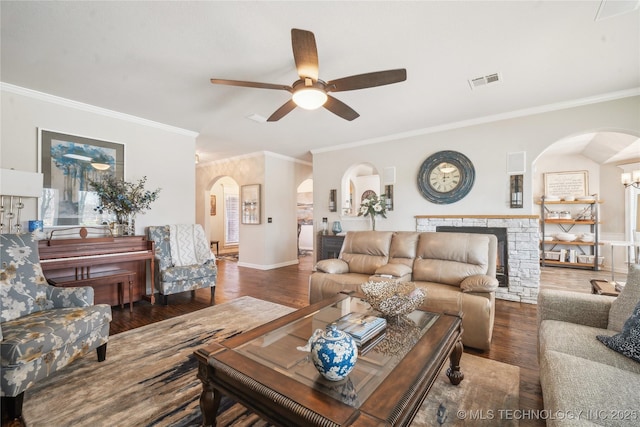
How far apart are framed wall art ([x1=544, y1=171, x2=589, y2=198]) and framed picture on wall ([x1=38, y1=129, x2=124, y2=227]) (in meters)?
9.04

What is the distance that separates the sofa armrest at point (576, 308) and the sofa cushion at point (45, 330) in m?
3.27

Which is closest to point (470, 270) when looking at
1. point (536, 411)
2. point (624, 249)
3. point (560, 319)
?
point (560, 319)

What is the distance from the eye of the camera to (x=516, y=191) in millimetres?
3906

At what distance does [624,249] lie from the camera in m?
5.60

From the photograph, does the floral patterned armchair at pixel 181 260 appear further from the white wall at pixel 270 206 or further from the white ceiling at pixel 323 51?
the white wall at pixel 270 206

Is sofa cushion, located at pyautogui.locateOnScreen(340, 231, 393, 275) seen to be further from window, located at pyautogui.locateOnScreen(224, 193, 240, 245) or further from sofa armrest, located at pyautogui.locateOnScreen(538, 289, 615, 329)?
window, located at pyautogui.locateOnScreen(224, 193, 240, 245)

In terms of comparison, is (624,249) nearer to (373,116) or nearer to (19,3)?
(373,116)

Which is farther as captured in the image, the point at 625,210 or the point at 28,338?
the point at 625,210

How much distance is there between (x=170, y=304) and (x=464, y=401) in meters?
3.52

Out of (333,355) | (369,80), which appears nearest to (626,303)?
(333,355)

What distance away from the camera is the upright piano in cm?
289

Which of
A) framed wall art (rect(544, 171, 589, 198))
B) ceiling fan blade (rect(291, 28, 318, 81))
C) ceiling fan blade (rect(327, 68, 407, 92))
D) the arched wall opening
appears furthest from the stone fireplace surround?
framed wall art (rect(544, 171, 589, 198))

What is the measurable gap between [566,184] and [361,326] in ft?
25.0

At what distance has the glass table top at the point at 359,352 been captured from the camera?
1123 millimetres
